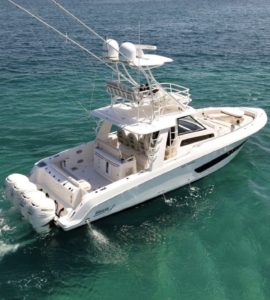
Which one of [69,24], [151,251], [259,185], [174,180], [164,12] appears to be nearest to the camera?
[151,251]

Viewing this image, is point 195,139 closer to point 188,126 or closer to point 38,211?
point 188,126

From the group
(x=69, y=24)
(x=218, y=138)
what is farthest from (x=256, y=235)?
(x=69, y=24)

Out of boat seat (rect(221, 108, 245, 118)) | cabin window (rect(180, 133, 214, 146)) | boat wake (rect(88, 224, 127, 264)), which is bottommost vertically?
boat wake (rect(88, 224, 127, 264))

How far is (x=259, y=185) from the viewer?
14.3 metres

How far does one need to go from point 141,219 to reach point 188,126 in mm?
3955

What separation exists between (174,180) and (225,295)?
444 centimetres

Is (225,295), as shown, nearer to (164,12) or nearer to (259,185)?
(259,185)

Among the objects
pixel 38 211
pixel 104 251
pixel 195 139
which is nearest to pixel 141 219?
pixel 104 251

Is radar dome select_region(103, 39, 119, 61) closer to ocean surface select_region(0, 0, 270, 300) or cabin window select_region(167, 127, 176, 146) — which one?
cabin window select_region(167, 127, 176, 146)

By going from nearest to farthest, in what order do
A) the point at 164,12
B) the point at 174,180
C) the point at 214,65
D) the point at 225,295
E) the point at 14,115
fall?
the point at 225,295 < the point at 174,180 < the point at 14,115 < the point at 214,65 < the point at 164,12

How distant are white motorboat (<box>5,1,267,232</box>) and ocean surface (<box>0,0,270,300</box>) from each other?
2.38ft

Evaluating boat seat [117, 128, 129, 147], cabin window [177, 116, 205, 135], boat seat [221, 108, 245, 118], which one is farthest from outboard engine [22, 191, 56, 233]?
boat seat [221, 108, 245, 118]

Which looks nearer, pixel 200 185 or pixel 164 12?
pixel 200 185

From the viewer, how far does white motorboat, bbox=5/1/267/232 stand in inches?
451
